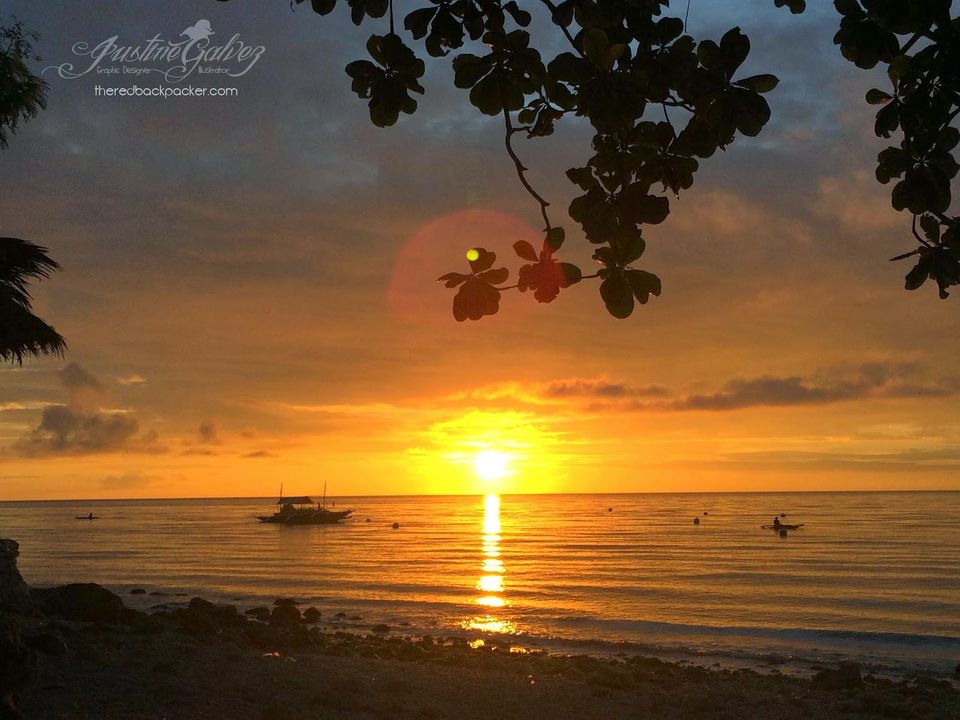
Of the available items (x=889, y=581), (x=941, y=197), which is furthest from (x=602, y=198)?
(x=889, y=581)

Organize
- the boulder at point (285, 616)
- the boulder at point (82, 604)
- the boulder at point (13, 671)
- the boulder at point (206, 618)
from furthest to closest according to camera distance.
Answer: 1. the boulder at point (285, 616)
2. the boulder at point (82, 604)
3. the boulder at point (206, 618)
4. the boulder at point (13, 671)

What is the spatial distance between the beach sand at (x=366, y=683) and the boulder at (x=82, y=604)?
0.21 m

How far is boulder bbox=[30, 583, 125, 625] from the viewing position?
17.6 metres

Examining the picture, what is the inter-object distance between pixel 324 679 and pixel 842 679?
39.0ft

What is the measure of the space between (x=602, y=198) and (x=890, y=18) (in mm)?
1043

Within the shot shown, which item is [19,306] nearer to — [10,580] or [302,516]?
[10,580]

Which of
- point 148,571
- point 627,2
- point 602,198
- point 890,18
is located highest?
point 627,2

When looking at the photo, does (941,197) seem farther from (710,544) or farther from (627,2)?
(710,544)

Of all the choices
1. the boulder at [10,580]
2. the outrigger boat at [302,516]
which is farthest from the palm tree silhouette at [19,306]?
the outrigger boat at [302,516]

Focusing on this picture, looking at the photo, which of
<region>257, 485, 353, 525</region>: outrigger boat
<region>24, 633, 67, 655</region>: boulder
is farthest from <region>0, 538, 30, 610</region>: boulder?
<region>257, 485, 353, 525</region>: outrigger boat

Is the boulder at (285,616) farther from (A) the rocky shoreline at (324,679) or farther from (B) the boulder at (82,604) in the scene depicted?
(B) the boulder at (82,604)

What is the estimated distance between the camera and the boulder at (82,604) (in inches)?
693

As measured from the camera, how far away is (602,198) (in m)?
2.60

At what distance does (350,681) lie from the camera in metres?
13.2
